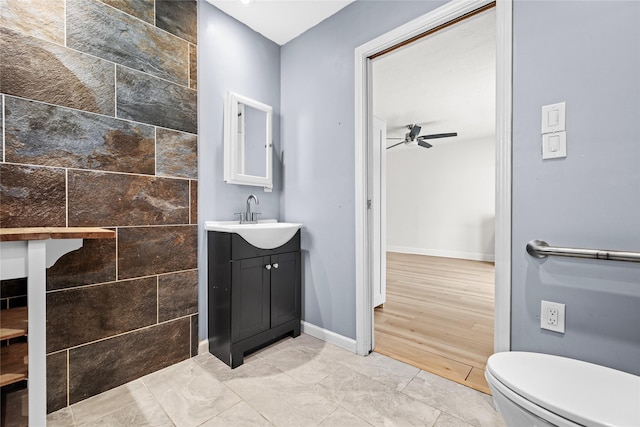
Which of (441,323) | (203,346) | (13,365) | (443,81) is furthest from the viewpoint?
(443,81)

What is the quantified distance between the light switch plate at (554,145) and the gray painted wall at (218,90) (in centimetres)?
182

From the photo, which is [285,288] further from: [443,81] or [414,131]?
[414,131]

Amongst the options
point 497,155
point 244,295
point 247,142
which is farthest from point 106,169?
point 497,155

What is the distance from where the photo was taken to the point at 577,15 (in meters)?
1.16

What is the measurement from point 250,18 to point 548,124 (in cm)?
207

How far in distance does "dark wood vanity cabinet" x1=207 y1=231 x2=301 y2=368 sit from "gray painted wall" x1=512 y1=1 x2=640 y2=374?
139 cm

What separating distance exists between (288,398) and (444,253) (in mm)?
5227

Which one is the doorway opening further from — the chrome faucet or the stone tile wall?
the stone tile wall

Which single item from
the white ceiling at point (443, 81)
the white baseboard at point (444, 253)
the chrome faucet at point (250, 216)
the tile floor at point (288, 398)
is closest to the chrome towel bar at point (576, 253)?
the tile floor at point (288, 398)

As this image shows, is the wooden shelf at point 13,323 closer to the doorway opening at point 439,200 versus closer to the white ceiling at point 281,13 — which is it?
the doorway opening at point 439,200

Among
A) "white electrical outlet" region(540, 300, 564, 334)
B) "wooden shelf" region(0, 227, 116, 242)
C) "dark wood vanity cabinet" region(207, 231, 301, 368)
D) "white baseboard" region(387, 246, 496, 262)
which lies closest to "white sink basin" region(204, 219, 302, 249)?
"dark wood vanity cabinet" region(207, 231, 301, 368)

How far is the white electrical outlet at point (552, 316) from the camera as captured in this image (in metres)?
1.19

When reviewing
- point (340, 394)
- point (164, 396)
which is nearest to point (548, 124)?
point (340, 394)

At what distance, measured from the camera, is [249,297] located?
5.86 ft
